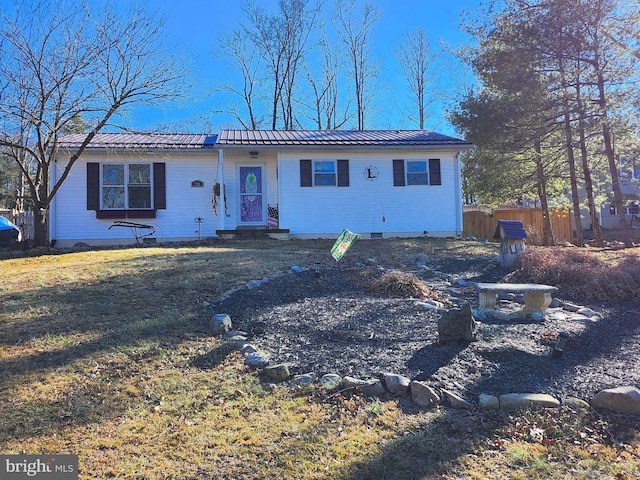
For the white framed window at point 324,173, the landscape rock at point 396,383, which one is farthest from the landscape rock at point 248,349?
the white framed window at point 324,173

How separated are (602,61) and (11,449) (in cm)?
1425

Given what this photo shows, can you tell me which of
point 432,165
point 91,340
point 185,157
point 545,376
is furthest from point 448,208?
point 91,340

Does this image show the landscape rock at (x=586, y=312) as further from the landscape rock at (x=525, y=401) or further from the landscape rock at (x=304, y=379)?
the landscape rock at (x=304, y=379)

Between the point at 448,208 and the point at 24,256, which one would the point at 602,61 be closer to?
the point at 448,208

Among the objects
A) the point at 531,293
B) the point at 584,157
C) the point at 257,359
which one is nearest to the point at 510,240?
the point at 531,293

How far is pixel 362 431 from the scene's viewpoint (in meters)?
2.91

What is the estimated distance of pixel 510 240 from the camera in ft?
27.3

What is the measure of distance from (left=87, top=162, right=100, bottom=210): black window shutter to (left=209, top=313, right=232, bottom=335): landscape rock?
9672 millimetres

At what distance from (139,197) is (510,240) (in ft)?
33.5

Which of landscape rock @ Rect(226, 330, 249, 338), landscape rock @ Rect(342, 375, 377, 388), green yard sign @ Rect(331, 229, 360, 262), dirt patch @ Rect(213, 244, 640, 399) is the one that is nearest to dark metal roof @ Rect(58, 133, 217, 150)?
green yard sign @ Rect(331, 229, 360, 262)

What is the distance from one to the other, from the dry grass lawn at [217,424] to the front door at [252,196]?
907 cm

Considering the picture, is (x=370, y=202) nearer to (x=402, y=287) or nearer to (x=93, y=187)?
(x=402, y=287)

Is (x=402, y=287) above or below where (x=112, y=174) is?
below

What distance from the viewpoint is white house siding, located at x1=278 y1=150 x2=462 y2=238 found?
13336 millimetres
